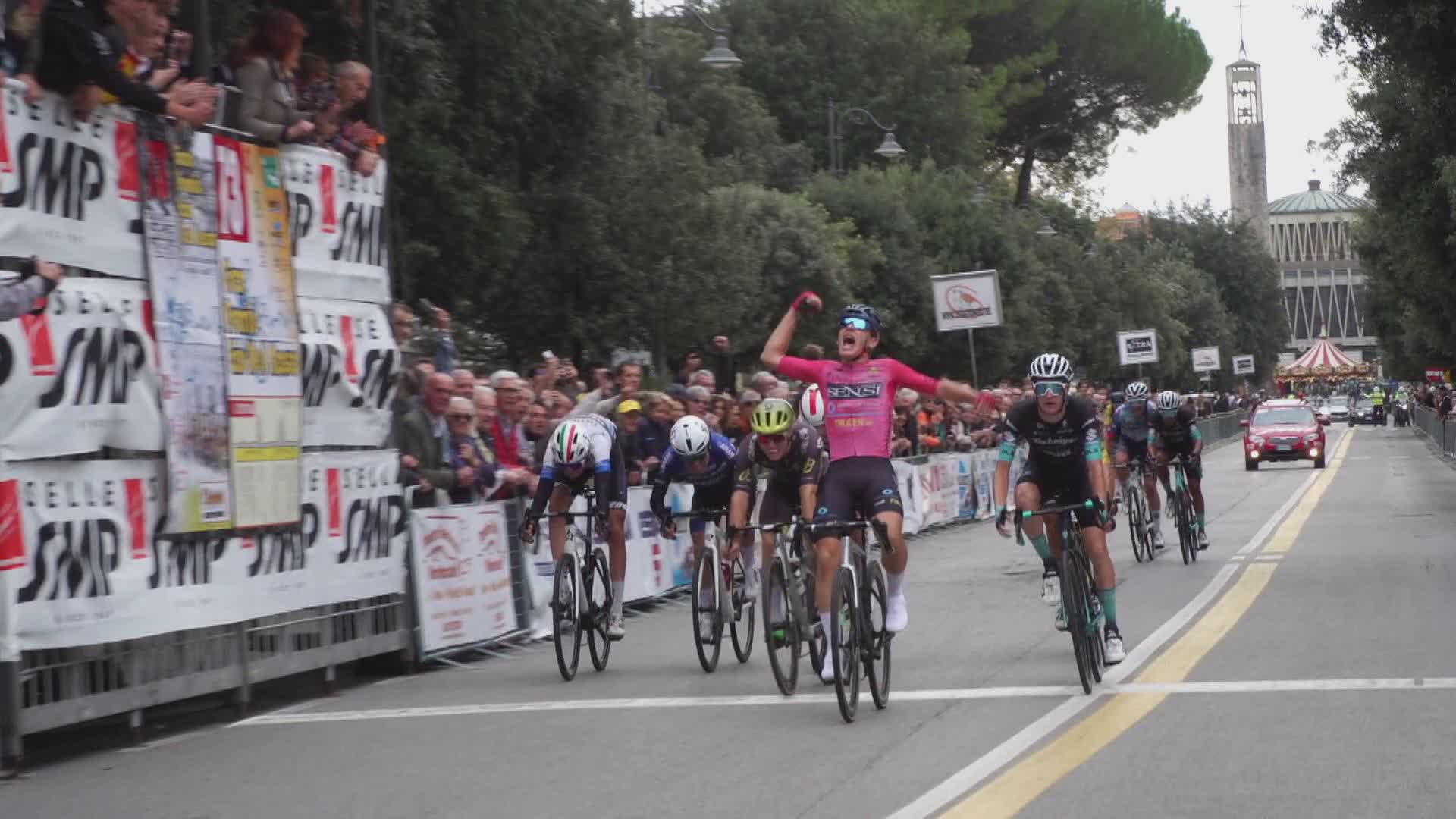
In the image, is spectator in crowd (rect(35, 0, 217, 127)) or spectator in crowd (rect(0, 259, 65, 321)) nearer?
spectator in crowd (rect(0, 259, 65, 321))

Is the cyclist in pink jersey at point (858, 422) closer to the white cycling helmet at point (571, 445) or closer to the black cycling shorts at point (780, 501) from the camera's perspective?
the black cycling shorts at point (780, 501)

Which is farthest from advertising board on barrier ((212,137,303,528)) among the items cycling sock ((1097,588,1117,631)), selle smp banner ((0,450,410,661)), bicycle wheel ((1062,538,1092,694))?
cycling sock ((1097,588,1117,631))

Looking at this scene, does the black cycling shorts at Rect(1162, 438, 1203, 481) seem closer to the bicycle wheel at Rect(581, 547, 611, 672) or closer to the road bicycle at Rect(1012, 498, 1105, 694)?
the bicycle wheel at Rect(581, 547, 611, 672)

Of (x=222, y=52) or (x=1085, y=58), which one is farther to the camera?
(x=1085, y=58)

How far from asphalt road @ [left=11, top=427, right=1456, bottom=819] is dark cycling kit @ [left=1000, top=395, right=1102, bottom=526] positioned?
1.01 metres

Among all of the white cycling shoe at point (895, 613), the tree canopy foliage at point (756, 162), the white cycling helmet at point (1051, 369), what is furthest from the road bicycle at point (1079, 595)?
the tree canopy foliage at point (756, 162)

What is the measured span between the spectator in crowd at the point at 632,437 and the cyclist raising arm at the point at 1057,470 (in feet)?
19.5

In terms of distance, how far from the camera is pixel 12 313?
9.48 meters

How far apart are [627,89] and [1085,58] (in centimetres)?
4649

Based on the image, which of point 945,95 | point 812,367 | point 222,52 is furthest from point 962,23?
point 812,367

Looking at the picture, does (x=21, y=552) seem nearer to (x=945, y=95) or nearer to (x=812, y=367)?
(x=812, y=367)

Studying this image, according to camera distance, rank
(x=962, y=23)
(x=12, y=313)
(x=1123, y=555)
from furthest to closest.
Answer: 1. (x=962, y=23)
2. (x=1123, y=555)
3. (x=12, y=313)

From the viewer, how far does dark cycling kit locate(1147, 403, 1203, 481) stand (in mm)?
21453

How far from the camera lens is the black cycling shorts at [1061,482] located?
1168cm
